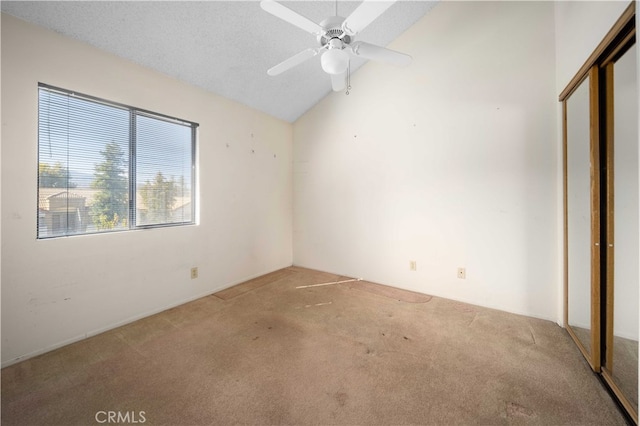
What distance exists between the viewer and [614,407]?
4.31 feet

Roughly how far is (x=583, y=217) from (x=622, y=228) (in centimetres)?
48

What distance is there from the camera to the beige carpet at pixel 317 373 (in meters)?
1.31

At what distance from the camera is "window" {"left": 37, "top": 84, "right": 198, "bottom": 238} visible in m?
1.88

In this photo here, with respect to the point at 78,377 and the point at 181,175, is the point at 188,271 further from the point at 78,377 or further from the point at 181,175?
the point at 78,377

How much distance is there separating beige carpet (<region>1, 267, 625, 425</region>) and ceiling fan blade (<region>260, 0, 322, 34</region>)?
83.7 inches

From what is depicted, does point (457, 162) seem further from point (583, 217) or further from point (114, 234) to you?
point (114, 234)

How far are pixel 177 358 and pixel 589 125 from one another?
3.23 metres

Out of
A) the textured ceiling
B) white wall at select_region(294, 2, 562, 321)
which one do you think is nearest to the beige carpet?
white wall at select_region(294, 2, 562, 321)

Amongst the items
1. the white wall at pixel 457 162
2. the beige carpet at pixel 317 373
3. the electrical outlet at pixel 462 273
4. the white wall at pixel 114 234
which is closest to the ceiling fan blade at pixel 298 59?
the white wall at pixel 114 234

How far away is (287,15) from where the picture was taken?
4.57 ft

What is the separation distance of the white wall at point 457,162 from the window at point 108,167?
195 cm

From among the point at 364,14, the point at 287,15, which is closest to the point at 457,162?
the point at 364,14

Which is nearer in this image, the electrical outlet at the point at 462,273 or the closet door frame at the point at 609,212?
the closet door frame at the point at 609,212

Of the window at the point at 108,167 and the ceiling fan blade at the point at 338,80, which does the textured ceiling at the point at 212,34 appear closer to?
the window at the point at 108,167
